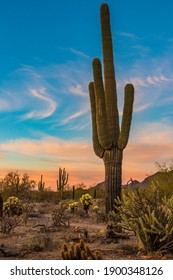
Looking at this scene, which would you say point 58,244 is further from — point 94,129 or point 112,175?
Answer: point 94,129

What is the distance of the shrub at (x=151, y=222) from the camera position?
26.4 feet

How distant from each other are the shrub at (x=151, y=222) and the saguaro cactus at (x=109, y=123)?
7203mm

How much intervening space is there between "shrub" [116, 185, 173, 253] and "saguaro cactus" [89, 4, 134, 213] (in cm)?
720

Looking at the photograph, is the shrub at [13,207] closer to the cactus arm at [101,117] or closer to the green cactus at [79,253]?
the cactus arm at [101,117]

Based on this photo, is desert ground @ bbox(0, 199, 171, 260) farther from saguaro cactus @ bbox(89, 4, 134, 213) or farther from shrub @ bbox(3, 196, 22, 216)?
shrub @ bbox(3, 196, 22, 216)

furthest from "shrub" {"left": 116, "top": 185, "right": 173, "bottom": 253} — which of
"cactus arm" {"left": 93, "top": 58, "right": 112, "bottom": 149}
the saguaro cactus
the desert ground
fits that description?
"cactus arm" {"left": 93, "top": 58, "right": 112, "bottom": 149}

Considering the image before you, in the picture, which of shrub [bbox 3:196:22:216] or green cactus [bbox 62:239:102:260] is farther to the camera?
shrub [bbox 3:196:22:216]

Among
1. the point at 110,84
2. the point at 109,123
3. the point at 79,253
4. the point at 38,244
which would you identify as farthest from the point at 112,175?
the point at 79,253

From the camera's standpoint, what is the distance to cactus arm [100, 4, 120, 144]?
16.3 metres

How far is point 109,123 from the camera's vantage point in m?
16.3

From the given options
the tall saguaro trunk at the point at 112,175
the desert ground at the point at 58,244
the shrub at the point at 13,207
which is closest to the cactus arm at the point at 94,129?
the tall saguaro trunk at the point at 112,175

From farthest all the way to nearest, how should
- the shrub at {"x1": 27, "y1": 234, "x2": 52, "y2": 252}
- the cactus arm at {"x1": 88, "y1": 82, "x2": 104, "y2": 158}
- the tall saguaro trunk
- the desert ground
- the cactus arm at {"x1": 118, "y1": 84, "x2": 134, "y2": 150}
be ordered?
the cactus arm at {"x1": 88, "y1": 82, "x2": 104, "y2": 158}, the cactus arm at {"x1": 118, "y1": 84, "x2": 134, "y2": 150}, the tall saguaro trunk, the shrub at {"x1": 27, "y1": 234, "x2": 52, "y2": 252}, the desert ground
